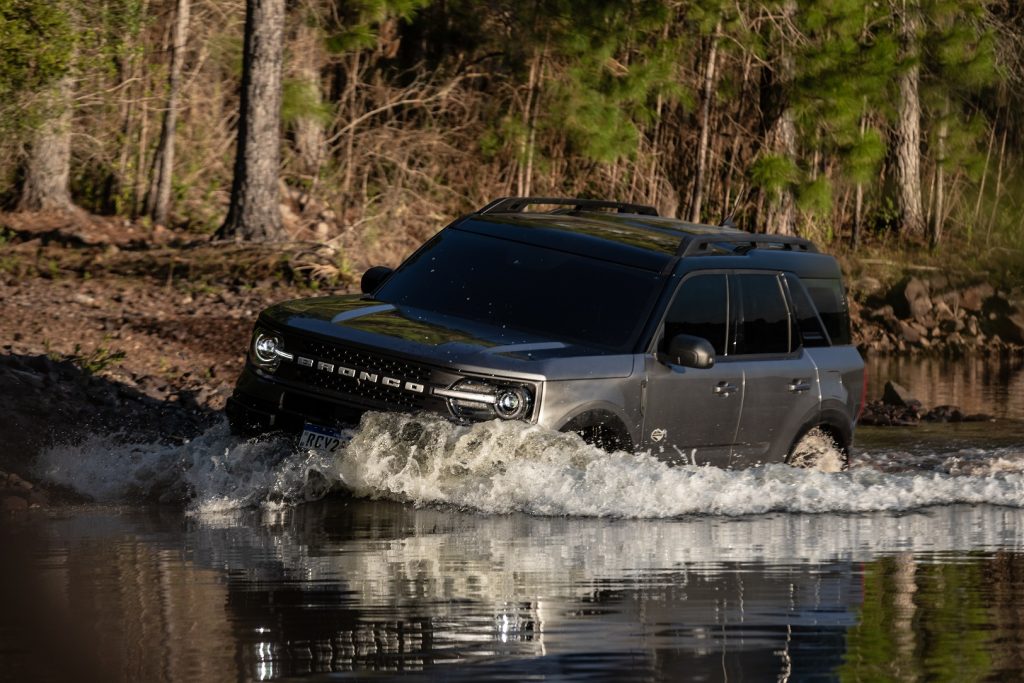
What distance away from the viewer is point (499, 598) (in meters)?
7.56

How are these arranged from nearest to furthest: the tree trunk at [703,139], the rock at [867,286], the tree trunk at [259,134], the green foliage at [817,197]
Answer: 1. the tree trunk at [259,134]
2. the green foliage at [817,197]
3. the tree trunk at [703,139]
4. the rock at [867,286]

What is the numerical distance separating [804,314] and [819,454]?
2.87 ft

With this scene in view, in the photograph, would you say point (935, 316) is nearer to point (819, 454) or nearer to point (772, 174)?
point (772, 174)

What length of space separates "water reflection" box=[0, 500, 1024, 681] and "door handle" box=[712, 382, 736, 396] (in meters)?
0.76

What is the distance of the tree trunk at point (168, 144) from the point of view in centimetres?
2208

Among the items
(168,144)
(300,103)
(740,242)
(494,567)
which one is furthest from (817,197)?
(494,567)

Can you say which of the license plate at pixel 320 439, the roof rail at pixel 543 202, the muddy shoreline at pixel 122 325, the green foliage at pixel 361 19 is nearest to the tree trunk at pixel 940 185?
the green foliage at pixel 361 19

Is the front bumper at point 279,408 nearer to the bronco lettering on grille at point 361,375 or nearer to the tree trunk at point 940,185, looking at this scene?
the bronco lettering on grille at point 361,375

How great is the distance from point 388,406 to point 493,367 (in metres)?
0.59

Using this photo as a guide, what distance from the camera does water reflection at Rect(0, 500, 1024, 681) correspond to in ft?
21.1

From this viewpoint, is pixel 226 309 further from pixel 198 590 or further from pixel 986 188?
pixel 986 188

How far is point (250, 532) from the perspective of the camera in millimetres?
9086

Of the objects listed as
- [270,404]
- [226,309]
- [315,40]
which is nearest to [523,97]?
[315,40]

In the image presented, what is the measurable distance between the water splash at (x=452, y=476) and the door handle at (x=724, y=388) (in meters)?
0.44
